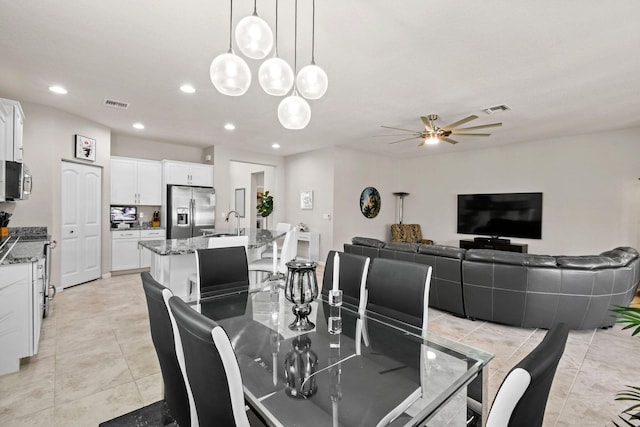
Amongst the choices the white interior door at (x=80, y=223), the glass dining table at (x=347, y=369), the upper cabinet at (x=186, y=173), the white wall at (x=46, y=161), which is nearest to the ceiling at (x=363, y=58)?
the white wall at (x=46, y=161)

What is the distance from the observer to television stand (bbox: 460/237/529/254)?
591cm

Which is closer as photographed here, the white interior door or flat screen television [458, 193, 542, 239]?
the white interior door

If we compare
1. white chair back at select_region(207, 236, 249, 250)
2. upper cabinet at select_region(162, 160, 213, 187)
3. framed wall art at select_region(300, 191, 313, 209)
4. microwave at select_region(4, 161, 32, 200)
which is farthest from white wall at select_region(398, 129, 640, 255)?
microwave at select_region(4, 161, 32, 200)

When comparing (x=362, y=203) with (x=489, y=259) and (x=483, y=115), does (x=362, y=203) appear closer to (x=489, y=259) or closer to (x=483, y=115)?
(x=483, y=115)

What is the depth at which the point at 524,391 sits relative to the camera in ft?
2.03

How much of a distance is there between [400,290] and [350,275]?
448 mm

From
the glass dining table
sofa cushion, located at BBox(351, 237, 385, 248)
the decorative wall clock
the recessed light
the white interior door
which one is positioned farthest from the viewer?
the decorative wall clock

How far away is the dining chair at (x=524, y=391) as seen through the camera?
0.62m

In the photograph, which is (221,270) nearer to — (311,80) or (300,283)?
(300,283)

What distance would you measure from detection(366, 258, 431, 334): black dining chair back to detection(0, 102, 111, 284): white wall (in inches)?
188

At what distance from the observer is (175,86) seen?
3.47m

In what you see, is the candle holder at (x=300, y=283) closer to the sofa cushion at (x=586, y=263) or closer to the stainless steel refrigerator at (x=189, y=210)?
the sofa cushion at (x=586, y=263)

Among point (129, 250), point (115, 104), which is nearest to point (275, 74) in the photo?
point (115, 104)

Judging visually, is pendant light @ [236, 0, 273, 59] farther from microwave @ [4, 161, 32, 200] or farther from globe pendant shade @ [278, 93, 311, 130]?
microwave @ [4, 161, 32, 200]
